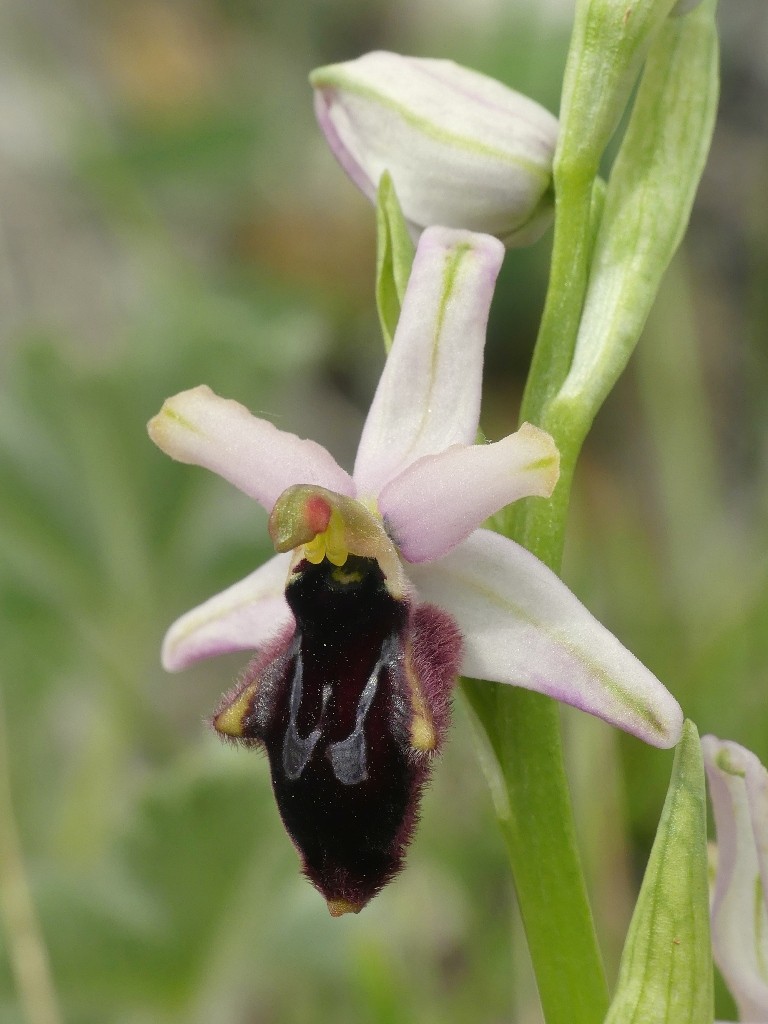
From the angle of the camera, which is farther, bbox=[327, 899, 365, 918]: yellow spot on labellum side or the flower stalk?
the flower stalk

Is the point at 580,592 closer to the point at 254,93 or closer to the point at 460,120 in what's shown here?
the point at 460,120

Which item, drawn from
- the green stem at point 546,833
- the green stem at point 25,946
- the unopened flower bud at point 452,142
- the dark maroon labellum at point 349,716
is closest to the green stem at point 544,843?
the green stem at point 546,833

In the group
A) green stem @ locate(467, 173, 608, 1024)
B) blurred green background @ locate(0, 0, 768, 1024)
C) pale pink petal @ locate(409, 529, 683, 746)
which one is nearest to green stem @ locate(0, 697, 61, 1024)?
blurred green background @ locate(0, 0, 768, 1024)

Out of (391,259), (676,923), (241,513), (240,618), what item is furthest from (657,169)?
A: (241,513)

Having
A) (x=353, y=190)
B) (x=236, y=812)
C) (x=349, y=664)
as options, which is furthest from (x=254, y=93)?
(x=349, y=664)

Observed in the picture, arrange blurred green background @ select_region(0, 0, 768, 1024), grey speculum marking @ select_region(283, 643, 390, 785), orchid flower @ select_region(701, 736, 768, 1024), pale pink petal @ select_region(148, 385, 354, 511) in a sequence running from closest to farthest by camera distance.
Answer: grey speculum marking @ select_region(283, 643, 390, 785), pale pink petal @ select_region(148, 385, 354, 511), orchid flower @ select_region(701, 736, 768, 1024), blurred green background @ select_region(0, 0, 768, 1024)

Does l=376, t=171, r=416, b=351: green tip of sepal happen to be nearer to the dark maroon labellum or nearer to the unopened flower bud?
the unopened flower bud

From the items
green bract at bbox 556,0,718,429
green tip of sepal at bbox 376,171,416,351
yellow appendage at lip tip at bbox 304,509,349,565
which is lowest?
yellow appendage at lip tip at bbox 304,509,349,565
